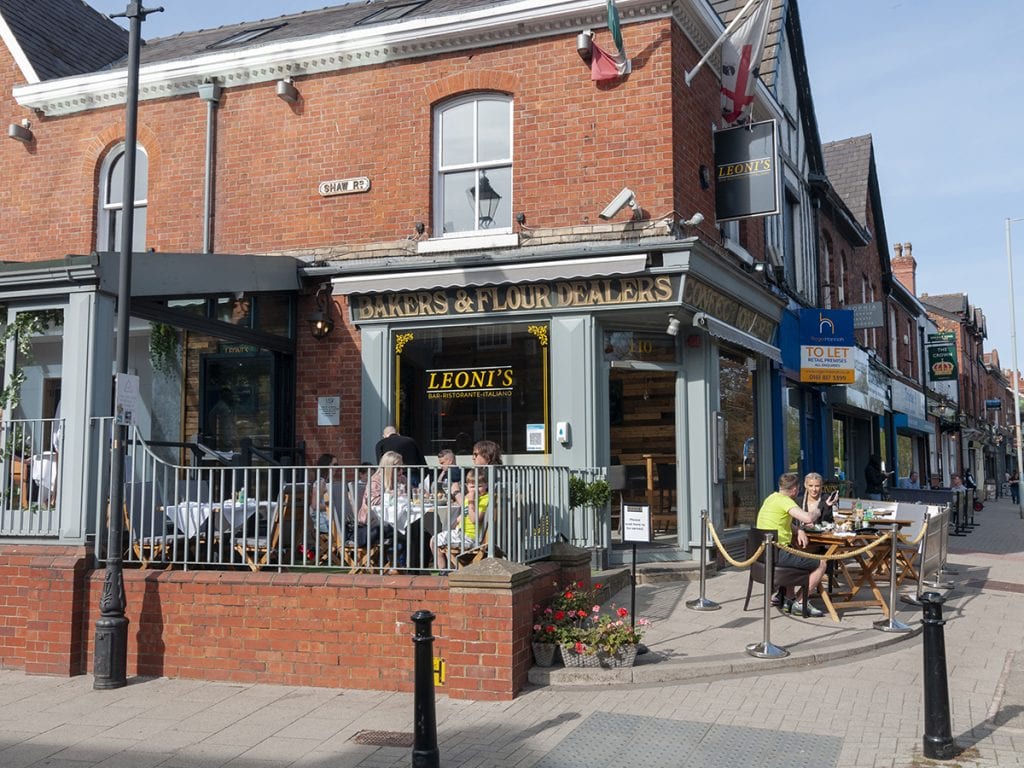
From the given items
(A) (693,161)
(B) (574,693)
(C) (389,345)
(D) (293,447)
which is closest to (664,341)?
(A) (693,161)

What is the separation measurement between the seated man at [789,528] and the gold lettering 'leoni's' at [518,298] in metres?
2.56

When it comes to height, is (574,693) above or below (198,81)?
below

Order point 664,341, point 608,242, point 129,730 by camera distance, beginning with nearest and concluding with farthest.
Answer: point 129,730
point 608,242
point 664,341

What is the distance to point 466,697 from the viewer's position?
6637 millimetres

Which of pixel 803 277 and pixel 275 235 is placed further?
pixel 803 277

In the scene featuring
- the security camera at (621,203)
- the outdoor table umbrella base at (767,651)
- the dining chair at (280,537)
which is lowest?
the outdoor table umbrella base at (767,651)

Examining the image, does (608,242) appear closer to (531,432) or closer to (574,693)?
(531,432)

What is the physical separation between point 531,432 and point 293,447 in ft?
10.1

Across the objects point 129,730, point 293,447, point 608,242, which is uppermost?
point 608,242

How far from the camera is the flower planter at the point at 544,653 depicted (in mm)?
7035

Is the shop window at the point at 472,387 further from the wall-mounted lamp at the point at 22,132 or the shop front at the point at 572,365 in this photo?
the wall-mounted lamp at the point at 22,132

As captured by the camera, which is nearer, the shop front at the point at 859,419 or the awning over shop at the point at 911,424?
the shop front at the point at 859,419

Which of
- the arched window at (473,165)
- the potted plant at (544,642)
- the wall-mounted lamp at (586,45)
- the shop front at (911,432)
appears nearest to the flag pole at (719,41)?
the wall-mounted lamp at (586,45)

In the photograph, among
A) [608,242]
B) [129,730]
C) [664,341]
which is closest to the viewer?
[129,730]
